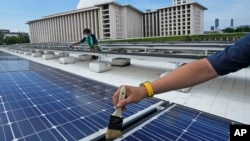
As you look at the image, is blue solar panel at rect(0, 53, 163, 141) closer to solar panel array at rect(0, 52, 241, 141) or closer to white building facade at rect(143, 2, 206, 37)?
solar panel array at rect(0, 52, 241, 141)

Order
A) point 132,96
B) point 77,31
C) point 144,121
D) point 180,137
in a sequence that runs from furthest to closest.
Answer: point 77,31 < point 144,121 < point 180,137 < point 132,96

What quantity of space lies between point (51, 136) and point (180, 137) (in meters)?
1.58

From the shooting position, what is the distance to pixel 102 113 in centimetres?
330

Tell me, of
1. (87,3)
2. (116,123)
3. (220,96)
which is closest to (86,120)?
(116,123)

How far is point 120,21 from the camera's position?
73188mm

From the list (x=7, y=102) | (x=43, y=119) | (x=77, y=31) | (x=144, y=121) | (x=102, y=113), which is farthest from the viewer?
(x=77, y=31)

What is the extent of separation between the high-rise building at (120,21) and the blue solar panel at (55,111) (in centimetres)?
6459

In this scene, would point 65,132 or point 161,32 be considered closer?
point 65,132

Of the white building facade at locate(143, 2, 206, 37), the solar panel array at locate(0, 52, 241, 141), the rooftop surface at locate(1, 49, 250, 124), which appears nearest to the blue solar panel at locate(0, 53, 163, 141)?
the solar panel array at locate(0, 52, 241, 141)

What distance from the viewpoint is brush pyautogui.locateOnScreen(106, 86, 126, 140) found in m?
1.42

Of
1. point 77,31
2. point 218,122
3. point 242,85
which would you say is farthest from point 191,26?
point 218,122

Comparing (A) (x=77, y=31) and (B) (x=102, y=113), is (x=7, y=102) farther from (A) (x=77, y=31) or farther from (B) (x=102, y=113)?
(A) (x=77, y=31)

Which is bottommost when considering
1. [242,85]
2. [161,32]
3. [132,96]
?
[242,85]

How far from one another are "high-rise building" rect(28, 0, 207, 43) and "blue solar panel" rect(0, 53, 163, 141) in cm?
6459
